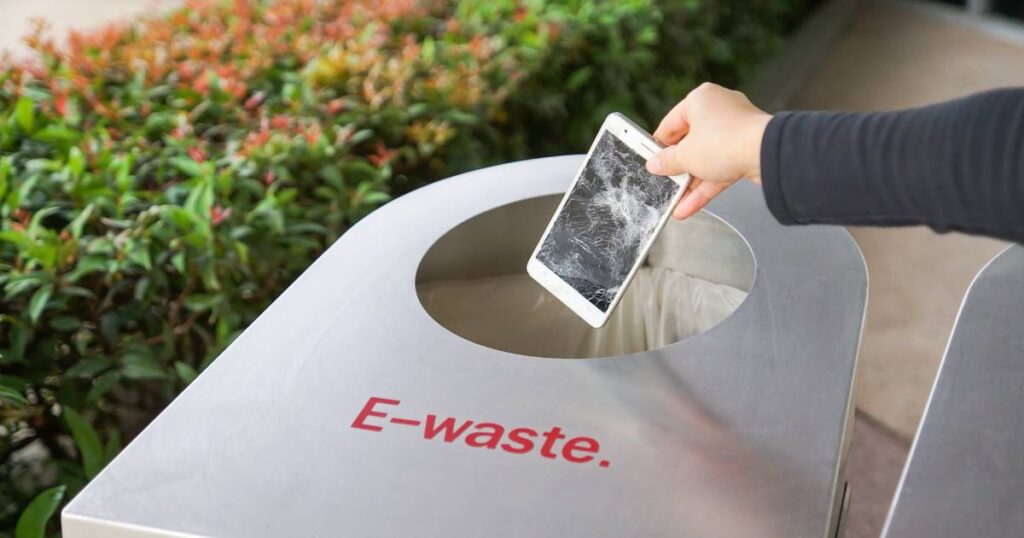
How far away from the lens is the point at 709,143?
925mm

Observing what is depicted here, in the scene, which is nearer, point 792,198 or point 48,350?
point 792,198

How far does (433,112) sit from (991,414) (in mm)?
1178

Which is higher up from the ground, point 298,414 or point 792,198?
point 792,198

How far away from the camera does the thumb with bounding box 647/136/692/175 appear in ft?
3.15

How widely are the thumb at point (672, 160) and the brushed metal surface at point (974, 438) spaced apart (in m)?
0.29

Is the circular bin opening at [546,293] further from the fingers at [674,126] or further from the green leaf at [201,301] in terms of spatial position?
the green leaf at [201,301]

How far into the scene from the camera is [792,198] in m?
0.82

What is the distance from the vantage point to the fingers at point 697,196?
0.98 metres

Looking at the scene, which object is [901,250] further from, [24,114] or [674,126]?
[24,114]

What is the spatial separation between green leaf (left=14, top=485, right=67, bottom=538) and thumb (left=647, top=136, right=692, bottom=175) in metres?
0.73

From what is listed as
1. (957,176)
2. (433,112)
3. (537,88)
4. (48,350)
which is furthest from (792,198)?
(537,88)

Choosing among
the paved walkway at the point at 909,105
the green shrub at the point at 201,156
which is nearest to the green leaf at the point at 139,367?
the green shrub at the point at 201,156

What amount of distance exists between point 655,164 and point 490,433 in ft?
1.13

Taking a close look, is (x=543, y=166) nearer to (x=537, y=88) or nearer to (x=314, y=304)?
(x=314, y=304)
